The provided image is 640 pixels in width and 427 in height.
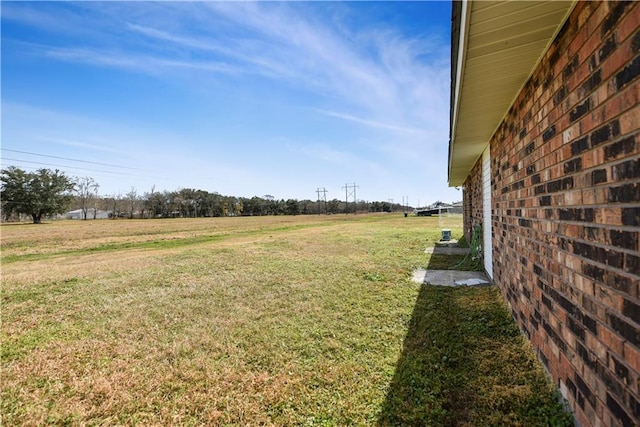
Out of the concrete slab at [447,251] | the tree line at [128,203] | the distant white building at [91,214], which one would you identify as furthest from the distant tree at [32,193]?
the concrete slab at [447,251]

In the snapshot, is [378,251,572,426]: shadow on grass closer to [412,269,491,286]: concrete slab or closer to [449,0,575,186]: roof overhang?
[412,269,491,286]: concrete slab

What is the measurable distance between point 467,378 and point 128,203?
3160 inches

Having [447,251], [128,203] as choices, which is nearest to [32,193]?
[128,203]

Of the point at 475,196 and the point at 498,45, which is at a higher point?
the point at 498,45

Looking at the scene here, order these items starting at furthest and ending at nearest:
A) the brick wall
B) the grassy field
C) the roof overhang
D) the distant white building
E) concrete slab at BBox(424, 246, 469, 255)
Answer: the distant white building, concrete slab at BBox(424, 246, 469, 255), the brick wall, the grassy field, the roof overhang

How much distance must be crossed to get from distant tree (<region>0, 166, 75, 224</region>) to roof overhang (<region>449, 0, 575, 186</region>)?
5582cm

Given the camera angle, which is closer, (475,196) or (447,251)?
(475,196)

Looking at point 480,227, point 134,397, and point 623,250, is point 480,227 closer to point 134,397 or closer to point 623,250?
point 623,250

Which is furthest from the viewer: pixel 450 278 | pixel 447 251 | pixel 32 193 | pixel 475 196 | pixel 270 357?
pixel 32 193

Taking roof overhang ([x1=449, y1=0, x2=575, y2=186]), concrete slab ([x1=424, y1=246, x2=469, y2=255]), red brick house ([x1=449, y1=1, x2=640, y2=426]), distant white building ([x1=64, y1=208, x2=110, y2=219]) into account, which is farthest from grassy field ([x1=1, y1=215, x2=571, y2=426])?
distant white building ([x1=64, y1=208, x2=110, y2=219])

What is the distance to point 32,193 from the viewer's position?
135 ft

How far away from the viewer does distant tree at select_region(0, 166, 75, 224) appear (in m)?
40.3

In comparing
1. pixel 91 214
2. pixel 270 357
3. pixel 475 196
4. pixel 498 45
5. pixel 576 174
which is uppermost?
pixel 498 45

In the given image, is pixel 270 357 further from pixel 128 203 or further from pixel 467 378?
pixel 128 203
